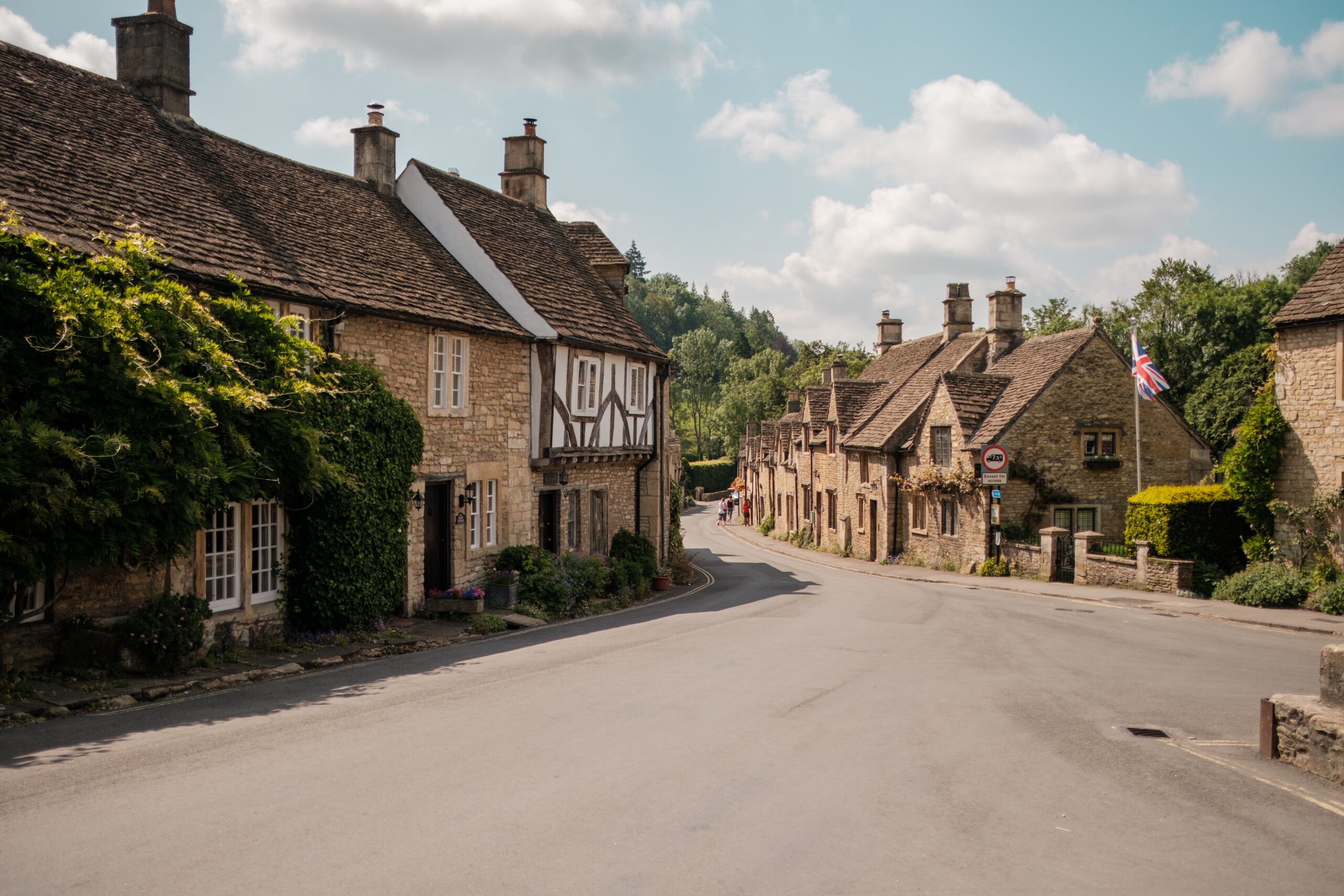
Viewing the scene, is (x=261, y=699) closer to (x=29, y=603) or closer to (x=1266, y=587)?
(x=29, y=603)

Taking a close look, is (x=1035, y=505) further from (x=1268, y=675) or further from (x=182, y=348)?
(x=182, y=348)

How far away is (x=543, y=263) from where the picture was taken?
83.7ft

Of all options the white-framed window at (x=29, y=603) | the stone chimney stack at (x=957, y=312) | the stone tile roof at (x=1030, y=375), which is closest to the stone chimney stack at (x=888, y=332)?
the stone chimney stack at (x=957, y=312)

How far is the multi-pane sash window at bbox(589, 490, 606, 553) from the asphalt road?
1120 centimetres

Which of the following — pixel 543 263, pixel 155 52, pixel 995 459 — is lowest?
pixel 995 459

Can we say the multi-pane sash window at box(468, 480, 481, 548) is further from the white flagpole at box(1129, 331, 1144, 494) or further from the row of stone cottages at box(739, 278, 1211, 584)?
the white flagpole at box(1129, 331, 1144, 494)

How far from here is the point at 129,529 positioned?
1088 cm

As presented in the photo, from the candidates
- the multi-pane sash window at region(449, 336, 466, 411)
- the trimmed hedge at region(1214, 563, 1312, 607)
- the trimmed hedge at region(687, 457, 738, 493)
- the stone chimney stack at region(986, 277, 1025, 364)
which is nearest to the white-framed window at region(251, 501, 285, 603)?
the multi-pane sash window at region(449, 336, 466, 411)

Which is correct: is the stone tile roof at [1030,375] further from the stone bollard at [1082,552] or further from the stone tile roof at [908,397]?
the stone bollard at [1082,552]

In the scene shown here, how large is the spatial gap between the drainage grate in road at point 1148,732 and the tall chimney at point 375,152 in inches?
781

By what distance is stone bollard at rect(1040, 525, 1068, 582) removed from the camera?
2839cm

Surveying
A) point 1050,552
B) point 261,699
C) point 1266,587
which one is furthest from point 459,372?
point 1266,587

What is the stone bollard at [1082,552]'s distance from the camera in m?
27.5

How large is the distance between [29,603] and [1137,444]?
27.9 meters
